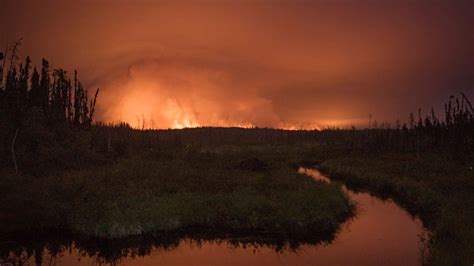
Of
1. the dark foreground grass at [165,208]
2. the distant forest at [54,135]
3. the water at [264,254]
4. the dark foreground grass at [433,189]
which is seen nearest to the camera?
the dark foreground grass at [433,189]

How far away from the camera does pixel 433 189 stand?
36719 mm

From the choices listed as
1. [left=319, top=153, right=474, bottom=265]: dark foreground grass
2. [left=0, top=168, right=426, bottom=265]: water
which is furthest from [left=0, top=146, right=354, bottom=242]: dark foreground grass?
[left=319, top=153, right=474, bottom=265]: dark foreground grass

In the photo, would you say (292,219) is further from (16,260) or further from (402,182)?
(402,182)

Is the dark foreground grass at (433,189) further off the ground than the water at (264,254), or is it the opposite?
the dark foreground grass at (433,189)

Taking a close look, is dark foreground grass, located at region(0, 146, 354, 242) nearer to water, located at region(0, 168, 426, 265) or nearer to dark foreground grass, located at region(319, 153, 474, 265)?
water, located at region(0, 168, 426, 265)

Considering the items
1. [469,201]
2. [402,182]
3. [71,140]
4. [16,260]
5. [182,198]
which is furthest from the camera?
[71,140]

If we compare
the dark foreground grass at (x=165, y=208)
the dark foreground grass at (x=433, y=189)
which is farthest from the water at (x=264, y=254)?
the dark foreground grass at (x=165, y=208)

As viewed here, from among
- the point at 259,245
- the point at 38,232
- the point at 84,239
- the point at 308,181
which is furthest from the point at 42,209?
the point at 308,181

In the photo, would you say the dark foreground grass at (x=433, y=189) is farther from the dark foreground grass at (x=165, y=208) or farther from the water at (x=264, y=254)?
the dark foreground grass at (x=165, y=208)

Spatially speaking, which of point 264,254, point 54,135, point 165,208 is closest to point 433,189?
point 264,254

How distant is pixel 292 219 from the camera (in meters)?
27.6

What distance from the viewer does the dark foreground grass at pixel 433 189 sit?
65.3ft

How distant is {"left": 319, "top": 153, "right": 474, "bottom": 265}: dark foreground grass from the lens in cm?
1991

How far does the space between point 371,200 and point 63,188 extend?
2654cm
